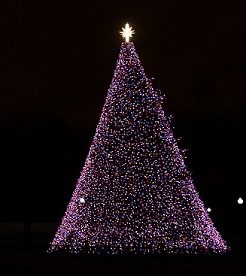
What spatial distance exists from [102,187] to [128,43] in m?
4.46

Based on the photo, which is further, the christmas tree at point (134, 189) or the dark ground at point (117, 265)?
the christmas tree at point (134, 189)

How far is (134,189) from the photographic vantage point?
63.8ft

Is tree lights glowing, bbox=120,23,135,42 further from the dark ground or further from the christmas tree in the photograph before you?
the dark ground

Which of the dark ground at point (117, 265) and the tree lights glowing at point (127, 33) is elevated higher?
the tree lights glowing at point (127, 33)

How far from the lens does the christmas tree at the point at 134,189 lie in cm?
1908

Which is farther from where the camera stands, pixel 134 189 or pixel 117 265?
pixel 134 189

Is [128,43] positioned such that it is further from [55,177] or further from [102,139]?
[55,177]

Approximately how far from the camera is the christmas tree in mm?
19078

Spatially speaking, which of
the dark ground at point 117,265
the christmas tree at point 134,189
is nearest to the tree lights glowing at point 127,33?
the christmas tree at point 134,189

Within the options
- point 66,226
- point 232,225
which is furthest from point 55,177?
point 66,226

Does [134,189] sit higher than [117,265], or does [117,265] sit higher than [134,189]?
[134,189]

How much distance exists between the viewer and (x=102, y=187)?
19594 millimetres

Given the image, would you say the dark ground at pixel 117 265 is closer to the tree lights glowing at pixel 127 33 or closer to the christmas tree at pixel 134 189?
the christmas tree at pixel 134 189

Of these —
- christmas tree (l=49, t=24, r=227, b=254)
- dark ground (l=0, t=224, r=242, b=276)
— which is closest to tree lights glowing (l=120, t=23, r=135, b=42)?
christmas tree (l=49, t=24, r=227, b=254)
